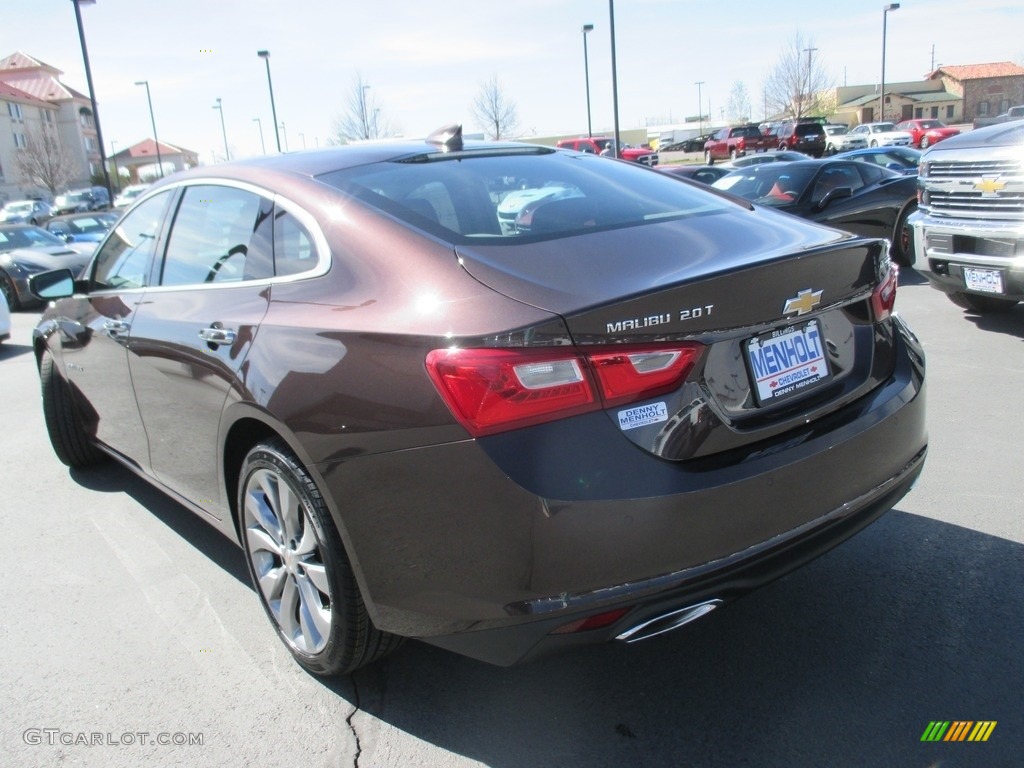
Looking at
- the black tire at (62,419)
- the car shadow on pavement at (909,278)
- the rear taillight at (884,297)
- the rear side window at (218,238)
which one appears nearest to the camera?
the rear taillight at (884,297)

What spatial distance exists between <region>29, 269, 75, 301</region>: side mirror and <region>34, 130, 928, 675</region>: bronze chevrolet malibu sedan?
1.37 m

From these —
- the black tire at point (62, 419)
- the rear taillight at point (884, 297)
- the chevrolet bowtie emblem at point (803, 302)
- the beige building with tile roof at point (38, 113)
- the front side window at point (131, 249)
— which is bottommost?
the black tire at point (62, 419)

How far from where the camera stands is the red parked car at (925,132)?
38191 millimetres

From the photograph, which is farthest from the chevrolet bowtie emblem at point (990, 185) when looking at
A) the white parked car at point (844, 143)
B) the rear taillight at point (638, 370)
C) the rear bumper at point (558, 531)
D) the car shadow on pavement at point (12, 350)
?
the white parked car at point (844, 143)

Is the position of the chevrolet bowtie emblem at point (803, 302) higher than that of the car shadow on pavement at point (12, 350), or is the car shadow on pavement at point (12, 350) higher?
the chevrolet bowtie emblem at point (803, 302)

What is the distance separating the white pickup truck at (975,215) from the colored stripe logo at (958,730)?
14.1ft

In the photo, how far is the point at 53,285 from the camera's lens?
4.06 meters

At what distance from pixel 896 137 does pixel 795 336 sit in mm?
40254

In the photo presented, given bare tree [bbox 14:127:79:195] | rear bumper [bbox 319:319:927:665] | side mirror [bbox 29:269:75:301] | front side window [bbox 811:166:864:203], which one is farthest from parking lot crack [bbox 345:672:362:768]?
bare tree [bbox 14:127:79:195]

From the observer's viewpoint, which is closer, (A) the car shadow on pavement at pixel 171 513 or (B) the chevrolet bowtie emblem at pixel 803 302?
(B) the chevrolet bowtie emblem at pixel 803 302

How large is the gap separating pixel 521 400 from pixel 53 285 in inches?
122

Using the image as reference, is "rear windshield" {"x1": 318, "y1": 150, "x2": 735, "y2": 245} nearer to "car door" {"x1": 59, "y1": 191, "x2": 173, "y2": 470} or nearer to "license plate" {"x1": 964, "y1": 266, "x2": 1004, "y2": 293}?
"car door" {"x1": 59, "y1": 191, "x2": 173, "y2": 470}

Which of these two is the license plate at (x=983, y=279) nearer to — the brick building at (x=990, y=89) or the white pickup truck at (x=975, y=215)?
the white pickup truck at (x=975, y=215)

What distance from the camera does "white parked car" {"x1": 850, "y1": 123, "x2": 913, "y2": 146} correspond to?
37250mm
